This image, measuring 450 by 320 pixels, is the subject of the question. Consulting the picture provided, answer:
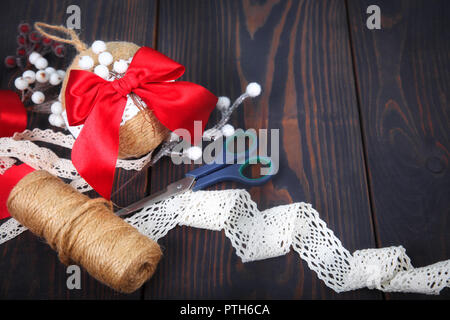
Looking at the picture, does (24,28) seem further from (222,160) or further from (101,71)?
(222,160)

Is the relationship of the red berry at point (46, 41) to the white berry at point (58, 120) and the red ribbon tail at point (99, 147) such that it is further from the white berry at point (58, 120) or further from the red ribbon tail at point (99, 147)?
the red ribbon tail at point (99, 147)

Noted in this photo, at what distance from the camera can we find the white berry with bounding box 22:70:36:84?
76 cm

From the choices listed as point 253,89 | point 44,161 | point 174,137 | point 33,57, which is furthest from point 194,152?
point 33,57

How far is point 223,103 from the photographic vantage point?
30.1 inches

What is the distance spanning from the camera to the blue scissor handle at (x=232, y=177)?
2.28 ft

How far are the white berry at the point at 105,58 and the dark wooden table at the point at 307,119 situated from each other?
194mm

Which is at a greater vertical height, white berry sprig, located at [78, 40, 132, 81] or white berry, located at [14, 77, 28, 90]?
white berry sprig, located at [78, 40, 132, 81]

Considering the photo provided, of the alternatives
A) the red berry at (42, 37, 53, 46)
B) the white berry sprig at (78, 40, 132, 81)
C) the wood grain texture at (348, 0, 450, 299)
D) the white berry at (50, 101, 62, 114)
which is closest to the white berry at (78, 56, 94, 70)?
the white berry sprig at (78, 40, 132, 81)

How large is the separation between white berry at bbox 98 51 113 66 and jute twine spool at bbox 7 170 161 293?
7.4 inches

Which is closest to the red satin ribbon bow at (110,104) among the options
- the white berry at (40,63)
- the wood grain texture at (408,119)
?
the white berry at (40,63)

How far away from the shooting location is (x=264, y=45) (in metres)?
0.84

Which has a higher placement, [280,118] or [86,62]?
[86,62]

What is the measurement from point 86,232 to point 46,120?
0.30 metres

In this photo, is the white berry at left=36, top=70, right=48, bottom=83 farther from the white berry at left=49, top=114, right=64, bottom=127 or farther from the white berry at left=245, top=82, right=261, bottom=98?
the white berry at left=245, top=82, right=261, bottom=98
